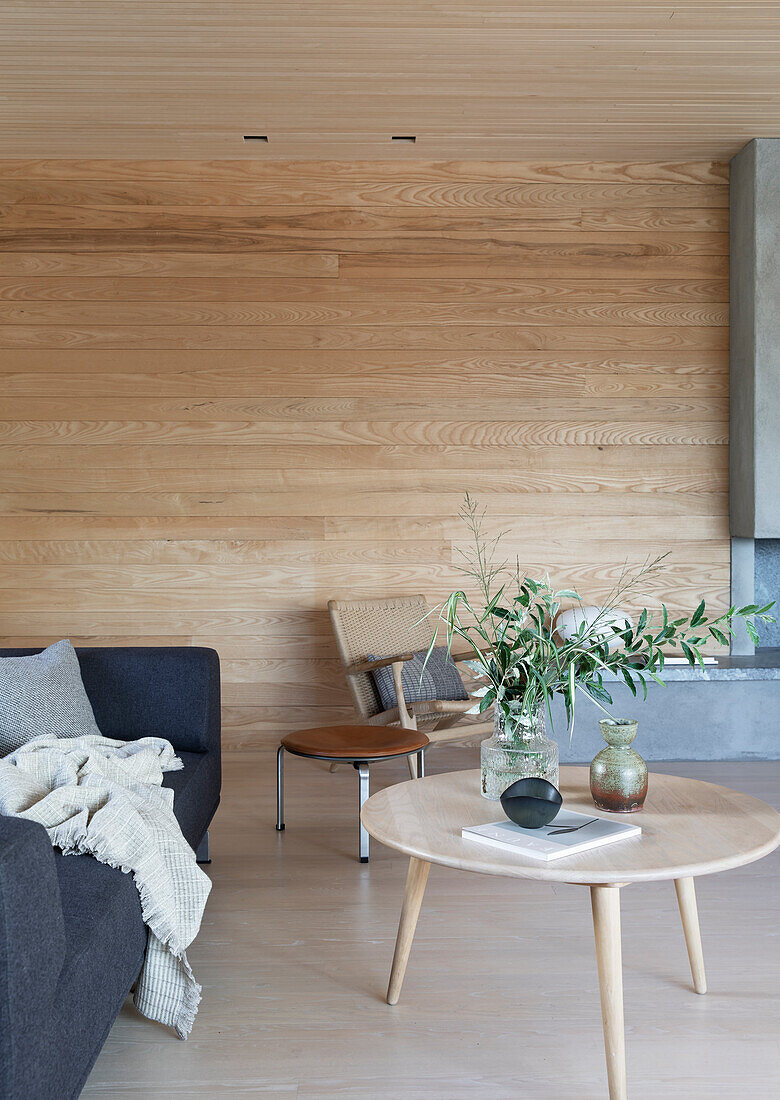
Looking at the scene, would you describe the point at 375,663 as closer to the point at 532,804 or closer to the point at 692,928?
the point at 692,928

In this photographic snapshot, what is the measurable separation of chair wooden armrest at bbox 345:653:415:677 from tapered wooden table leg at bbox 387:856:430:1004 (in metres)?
1.69

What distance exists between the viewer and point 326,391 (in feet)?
15.5

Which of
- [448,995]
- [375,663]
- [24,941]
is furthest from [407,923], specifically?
[375,663]

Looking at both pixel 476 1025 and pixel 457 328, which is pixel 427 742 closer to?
pixel 476 1025

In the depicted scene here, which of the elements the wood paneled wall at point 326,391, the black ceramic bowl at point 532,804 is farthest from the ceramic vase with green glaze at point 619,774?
the wood paneled wall at point 326,391

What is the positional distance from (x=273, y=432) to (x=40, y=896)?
3489 mm

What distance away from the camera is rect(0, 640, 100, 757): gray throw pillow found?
262 centimetres

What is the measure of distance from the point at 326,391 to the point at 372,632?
1.23 metres

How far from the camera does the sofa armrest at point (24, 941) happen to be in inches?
50.6

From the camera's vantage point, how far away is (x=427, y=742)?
3.40 meters

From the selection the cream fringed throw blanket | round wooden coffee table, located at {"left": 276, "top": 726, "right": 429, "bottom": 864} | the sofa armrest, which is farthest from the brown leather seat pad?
the sofa armrest

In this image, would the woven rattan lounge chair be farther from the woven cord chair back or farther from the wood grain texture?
the wood grain texture

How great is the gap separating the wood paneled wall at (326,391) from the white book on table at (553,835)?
111 inches

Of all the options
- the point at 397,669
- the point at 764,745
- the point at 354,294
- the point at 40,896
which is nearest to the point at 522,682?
the point at 40,896
